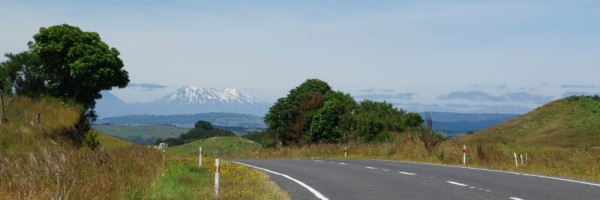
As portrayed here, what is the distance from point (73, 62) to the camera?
49.7 metres

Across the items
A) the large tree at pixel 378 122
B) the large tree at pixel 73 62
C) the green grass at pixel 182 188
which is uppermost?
the large tree at pixel 73 62

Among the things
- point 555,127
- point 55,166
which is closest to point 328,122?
point 555,127

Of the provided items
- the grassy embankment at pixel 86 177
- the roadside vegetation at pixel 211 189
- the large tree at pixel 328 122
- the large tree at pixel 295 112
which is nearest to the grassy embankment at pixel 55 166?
the grassy embankment at pixel 86 177

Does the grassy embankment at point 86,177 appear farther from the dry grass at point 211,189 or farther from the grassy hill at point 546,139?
the grassy hill at point 546,139

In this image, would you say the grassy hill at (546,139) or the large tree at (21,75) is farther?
the large tree at (21,75)

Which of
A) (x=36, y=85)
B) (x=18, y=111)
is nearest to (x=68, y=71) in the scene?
(x=36, y=85)

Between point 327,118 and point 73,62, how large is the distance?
38.8m

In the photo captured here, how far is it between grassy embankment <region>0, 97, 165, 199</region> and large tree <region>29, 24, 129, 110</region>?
1868 cm

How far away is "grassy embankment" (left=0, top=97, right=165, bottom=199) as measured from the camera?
11.6 metres

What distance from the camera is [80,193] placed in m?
11.0

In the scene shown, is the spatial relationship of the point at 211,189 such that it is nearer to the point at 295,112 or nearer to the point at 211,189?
the point at 211,189

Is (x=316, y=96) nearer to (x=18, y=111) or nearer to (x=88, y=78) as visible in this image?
(x=88, y=78)

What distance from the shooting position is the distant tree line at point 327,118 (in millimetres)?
66562

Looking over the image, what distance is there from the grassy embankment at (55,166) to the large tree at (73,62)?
18.7 meters
